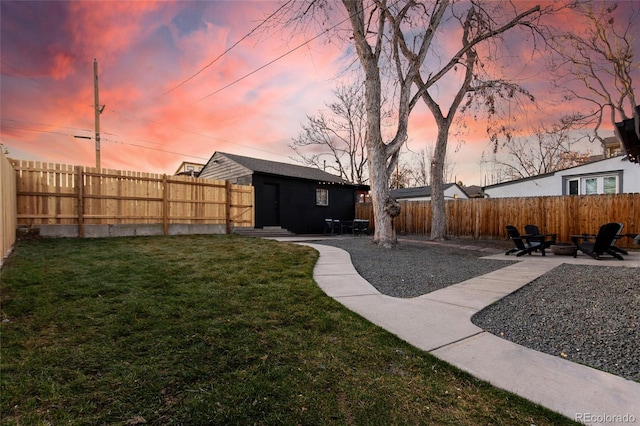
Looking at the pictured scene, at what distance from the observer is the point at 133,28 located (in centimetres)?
751

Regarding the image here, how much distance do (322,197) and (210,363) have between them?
15814 mm

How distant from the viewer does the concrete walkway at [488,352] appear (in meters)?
1.89

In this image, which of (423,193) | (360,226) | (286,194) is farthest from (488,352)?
(423,193)

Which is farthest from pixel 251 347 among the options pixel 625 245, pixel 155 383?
pixel 625 245

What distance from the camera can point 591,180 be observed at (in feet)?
46.4

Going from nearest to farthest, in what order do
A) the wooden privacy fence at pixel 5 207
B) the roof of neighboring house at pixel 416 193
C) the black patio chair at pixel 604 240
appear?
the wooden privacy fence at pixel 5 207
the black patio chair at pixel 604 240
the roof of neighboring house at pixel 416 193

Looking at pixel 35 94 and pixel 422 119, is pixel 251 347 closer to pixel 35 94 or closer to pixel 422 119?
pixel 35 94

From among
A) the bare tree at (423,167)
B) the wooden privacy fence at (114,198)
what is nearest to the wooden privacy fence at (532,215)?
the wooden privacy fence at (114,198)

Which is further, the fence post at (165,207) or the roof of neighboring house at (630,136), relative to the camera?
the fence post at (165,207)

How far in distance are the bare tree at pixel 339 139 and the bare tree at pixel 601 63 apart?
51.0ft

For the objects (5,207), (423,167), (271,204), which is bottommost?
(5,207)

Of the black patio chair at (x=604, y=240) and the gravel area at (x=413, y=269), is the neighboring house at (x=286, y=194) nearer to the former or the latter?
the gravel area at (x=413, y=269)

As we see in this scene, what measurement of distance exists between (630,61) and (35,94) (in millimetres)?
22594

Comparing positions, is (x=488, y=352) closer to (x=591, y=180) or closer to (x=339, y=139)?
(x=591, y=180)
